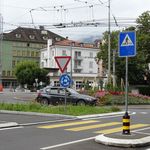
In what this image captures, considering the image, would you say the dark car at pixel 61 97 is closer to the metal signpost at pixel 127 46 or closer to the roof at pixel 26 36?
the metal signpost at pixel 127 46

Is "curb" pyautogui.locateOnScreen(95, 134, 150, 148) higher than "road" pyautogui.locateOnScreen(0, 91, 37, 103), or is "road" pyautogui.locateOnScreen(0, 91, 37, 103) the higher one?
"curb" pyautogui.locateOnScreen(95, 134, 150, 148)

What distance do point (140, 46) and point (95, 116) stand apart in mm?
43880

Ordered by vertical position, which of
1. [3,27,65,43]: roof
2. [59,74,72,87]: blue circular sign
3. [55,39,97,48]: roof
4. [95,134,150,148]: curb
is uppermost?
[3,27,65,43]: roof

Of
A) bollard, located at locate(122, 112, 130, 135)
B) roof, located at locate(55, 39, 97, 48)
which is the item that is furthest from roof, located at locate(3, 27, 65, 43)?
bollard, located at locate(122, 112, 130, 135)

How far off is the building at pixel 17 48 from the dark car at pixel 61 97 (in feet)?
310

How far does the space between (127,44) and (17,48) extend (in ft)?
398

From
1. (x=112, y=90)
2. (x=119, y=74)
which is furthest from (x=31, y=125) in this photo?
(x=119, y=74)

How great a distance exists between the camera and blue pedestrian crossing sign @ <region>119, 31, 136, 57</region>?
13.9 metres

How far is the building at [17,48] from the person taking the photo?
13025cm

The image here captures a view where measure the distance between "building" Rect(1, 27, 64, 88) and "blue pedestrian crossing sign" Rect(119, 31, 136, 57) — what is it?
11527 centimetres

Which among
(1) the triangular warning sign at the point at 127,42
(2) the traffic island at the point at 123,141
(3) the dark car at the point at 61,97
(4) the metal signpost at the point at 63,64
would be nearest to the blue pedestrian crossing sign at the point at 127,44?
(1) the triangular warning sign at the point at 127,42

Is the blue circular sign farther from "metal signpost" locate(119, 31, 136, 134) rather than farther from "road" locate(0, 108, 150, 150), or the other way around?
"metal signpost" locate(119, 31, 136, 134)

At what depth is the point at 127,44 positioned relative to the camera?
14.0 meters

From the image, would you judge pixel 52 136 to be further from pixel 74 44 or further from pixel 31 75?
pixel 74 44
